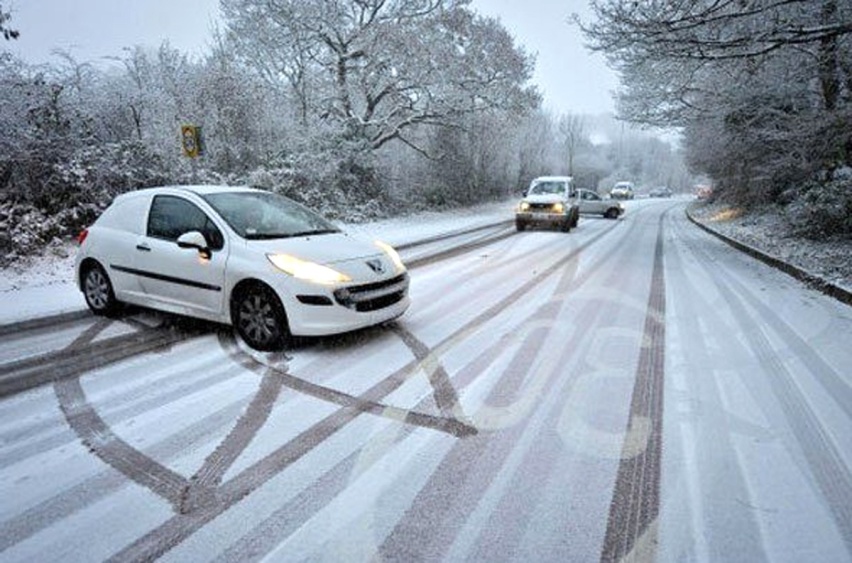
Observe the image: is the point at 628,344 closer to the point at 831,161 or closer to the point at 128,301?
the point at 128,301

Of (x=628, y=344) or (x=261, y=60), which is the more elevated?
(x=261, y=60)

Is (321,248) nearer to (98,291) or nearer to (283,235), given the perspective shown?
(283,235)

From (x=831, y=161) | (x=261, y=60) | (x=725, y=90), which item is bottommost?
(x=831, y=161)

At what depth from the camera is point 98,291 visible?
6824 millimetres

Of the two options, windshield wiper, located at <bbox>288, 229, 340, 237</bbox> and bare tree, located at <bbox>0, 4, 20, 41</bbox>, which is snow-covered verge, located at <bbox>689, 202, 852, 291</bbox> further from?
bare tree, located at <bbox>0, 4, 20, 41</bbox>

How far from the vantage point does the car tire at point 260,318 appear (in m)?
5.29

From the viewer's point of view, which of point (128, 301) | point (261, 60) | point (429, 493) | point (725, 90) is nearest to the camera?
point (429, 493)

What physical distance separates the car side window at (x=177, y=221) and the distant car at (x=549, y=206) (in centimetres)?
1443

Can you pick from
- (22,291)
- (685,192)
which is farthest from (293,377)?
(685,192)

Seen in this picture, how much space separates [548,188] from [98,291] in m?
15.9

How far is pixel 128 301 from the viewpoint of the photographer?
255 inches

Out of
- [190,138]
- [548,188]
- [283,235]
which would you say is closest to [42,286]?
[190,138]

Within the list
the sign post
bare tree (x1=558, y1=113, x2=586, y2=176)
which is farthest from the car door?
bare tree (x1=558, y1=113, x2=586, y2=176)

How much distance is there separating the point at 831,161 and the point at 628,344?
1113cm
